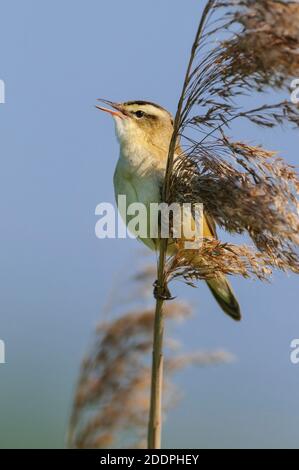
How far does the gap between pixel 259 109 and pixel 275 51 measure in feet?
0.99

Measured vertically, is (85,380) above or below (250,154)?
below

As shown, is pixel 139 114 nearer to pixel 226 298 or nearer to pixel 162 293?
pixel 226 298

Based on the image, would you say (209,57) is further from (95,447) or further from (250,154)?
(95,447)

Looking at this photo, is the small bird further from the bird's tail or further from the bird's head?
the bird's tail

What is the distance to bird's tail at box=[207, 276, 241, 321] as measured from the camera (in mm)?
3994

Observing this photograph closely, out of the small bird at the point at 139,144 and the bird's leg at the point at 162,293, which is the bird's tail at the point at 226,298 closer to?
the small bird at the point at 139,144

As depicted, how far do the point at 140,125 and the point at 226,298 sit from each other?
3.75ft

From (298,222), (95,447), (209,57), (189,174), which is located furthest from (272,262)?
(95,447)

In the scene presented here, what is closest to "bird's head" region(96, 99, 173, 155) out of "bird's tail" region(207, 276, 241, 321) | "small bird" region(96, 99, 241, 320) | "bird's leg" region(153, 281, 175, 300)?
"small bird" region(96, 99, 241, 320)

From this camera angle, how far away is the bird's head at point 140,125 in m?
3.53

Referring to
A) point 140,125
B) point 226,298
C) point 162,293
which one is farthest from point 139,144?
point 162,293

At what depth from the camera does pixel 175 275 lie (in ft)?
7.46

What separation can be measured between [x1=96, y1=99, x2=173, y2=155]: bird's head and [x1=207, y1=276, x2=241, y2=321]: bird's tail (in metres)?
0.90

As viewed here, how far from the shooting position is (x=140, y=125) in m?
3.57
